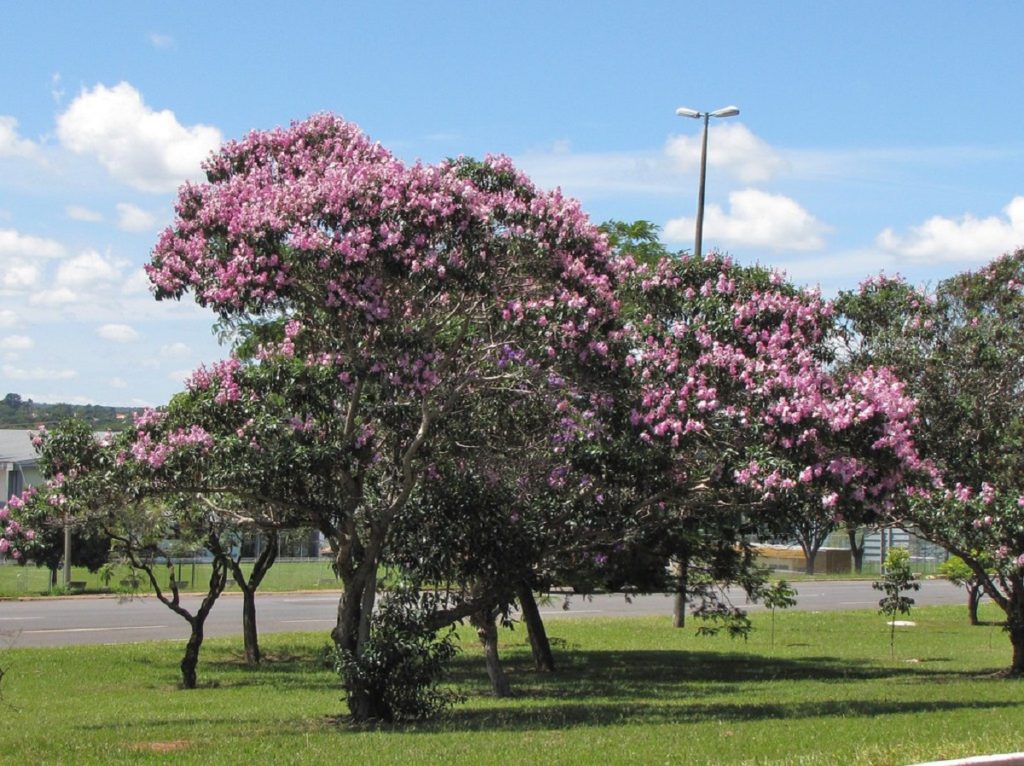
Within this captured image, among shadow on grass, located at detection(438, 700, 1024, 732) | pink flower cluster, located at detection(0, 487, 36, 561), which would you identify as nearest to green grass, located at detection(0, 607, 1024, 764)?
shadow on grass, located at detection(438, 700, 1024, 732)

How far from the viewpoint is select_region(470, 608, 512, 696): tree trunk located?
1753 centimetres

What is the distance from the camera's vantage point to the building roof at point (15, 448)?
5878 cm

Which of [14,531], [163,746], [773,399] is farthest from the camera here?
[14,531]

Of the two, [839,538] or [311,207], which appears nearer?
[311,207]

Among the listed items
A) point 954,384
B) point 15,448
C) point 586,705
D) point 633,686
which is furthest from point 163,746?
point 15,448

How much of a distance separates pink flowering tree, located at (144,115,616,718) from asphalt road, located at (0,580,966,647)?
1099 cm

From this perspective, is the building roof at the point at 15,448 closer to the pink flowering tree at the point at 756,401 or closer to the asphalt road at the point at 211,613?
the asphalt road at the point at 211,613

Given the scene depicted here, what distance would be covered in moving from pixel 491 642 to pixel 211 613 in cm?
1918

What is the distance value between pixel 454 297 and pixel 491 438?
7.12 ft

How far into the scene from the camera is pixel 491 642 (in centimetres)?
1838

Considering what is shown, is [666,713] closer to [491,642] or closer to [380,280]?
[491,642]

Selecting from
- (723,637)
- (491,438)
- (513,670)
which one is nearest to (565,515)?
(491,438)

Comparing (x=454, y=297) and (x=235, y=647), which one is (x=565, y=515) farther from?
(x=235, y=647)

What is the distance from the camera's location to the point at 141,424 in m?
14.0
